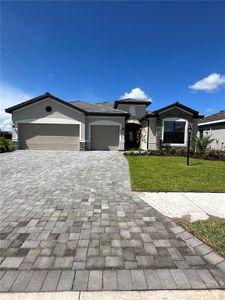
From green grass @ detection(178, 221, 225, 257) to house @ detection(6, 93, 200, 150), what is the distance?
50.5ft

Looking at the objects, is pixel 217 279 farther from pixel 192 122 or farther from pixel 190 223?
pixel 192 122

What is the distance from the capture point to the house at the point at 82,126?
61.3 ft

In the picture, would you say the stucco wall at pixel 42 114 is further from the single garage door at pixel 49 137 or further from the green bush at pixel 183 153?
the green bush at pixel 183 153

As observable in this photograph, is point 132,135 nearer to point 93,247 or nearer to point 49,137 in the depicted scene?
point 49,137

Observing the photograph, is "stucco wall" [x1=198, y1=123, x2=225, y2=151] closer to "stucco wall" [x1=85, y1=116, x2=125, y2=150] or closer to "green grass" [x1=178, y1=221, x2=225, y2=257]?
"stucco wall" [x1=85, y1=116, x2=125, y2=150]

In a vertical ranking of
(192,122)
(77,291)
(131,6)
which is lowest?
(77,291)

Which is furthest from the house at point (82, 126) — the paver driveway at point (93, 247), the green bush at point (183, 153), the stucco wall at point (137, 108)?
the paver driveway at point (93, 247)

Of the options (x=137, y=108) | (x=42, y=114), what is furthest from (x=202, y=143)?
(x=42, y=114)

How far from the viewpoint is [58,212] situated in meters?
4.66

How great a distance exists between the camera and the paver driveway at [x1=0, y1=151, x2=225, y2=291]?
2.57 meters

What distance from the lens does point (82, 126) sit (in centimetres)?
1897

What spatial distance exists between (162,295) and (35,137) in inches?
732

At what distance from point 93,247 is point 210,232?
7.14ft

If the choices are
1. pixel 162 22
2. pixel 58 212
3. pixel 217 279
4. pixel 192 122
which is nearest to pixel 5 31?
pixel 162 22
